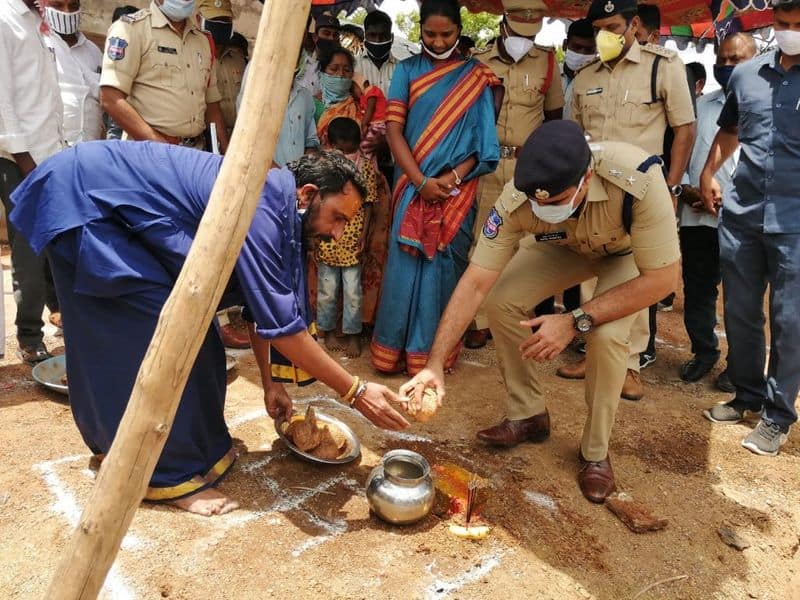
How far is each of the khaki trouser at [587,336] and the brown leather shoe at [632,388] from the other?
113cm

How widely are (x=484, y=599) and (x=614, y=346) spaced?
55.0 inches

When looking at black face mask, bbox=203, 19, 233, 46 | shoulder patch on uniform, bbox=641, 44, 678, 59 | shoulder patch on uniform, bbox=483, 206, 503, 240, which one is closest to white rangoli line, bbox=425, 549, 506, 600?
shoulder patch on uniform, bbox=483, 206, 503, 240

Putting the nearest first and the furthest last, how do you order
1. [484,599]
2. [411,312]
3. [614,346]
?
[484,599]
[614,346]
[411,312]

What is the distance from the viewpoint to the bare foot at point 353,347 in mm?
5041

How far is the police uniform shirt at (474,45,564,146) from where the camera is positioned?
4.90m

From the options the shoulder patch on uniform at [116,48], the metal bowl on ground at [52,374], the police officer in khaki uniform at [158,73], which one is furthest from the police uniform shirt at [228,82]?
the metal bowl on ground at [52,374]

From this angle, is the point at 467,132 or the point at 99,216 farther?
the point at 467,132

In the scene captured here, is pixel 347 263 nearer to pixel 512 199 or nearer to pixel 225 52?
pixel 512 199

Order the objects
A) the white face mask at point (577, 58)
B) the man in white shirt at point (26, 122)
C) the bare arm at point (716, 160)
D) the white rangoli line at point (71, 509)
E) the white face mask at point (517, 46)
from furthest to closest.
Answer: the white face mask at point (577, 58) < the white face mask at point (517, 46) < the bare arm at point (716, 160) < the man in white shirt at point (26, 122) < the white rangoli line at point (71, 509)

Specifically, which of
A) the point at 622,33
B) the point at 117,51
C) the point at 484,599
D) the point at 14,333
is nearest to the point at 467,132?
the point at 622,33

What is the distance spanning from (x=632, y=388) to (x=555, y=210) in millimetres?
A: 2166

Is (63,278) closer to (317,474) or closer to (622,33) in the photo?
(317,474)

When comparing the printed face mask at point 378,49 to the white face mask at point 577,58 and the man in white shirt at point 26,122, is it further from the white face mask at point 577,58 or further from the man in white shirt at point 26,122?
the man in white shirt at point 26,122

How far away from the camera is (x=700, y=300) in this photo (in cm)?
496
